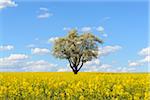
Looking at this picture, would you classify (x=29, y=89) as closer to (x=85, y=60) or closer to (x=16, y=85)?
(x=16, y=85)

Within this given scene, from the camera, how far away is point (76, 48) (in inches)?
1980

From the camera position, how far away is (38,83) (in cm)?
1617

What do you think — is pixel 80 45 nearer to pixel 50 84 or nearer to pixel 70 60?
pixel 70 60

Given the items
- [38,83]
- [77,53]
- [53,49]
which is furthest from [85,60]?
[38,83]

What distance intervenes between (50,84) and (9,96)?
7.46 ft

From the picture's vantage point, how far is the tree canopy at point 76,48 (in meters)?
49.8

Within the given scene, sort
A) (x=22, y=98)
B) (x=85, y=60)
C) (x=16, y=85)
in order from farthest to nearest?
(x=85, y=60) < (x=16, y=85) < (x=22, y=98)

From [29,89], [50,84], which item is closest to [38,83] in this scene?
[50,84]

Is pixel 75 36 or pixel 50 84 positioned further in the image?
pixel 75 36

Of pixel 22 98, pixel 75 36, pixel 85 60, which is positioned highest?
pixel 75 36

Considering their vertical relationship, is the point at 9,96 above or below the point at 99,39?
below

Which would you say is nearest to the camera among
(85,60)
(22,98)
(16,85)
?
(22,98)

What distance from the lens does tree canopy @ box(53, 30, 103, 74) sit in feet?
163

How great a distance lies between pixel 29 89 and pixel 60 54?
119 ft
